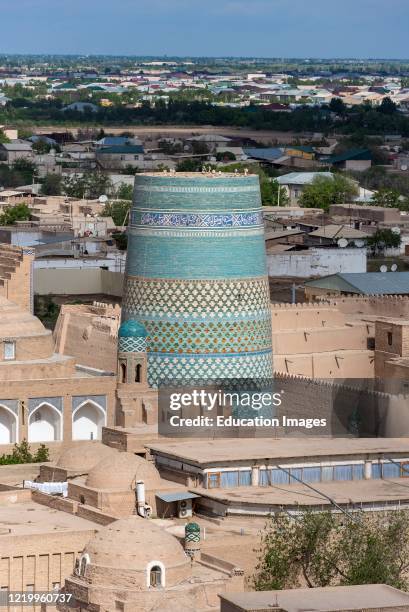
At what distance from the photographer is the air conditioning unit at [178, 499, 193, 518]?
1931 cm

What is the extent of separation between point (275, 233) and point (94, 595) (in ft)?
103

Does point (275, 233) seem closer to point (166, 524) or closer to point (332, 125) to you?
point (166, 524)

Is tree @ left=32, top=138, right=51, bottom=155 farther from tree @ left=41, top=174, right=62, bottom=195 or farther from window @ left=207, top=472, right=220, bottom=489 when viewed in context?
window @ left=207, top=472, right=220, bottom=489

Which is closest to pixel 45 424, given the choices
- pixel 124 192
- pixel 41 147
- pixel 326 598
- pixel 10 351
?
pixel 10 351

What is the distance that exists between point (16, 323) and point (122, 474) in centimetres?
479

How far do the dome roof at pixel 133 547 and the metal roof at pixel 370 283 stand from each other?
630 inches

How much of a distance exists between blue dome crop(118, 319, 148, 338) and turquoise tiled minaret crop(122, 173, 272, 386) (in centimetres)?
49

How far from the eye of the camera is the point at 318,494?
19391 millimetres

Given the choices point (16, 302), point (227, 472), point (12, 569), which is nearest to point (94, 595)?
point (12, 569)

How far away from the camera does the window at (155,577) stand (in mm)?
16517

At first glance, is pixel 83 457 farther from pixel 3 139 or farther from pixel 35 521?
pixel 3 139

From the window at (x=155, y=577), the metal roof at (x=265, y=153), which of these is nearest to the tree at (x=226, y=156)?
the metal roof at (x=265, y=153)

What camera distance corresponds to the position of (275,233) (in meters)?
47.7

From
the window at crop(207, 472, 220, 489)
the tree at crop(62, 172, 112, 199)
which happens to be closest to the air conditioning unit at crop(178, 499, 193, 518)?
the window at crop(207, 472, 220, 489)
